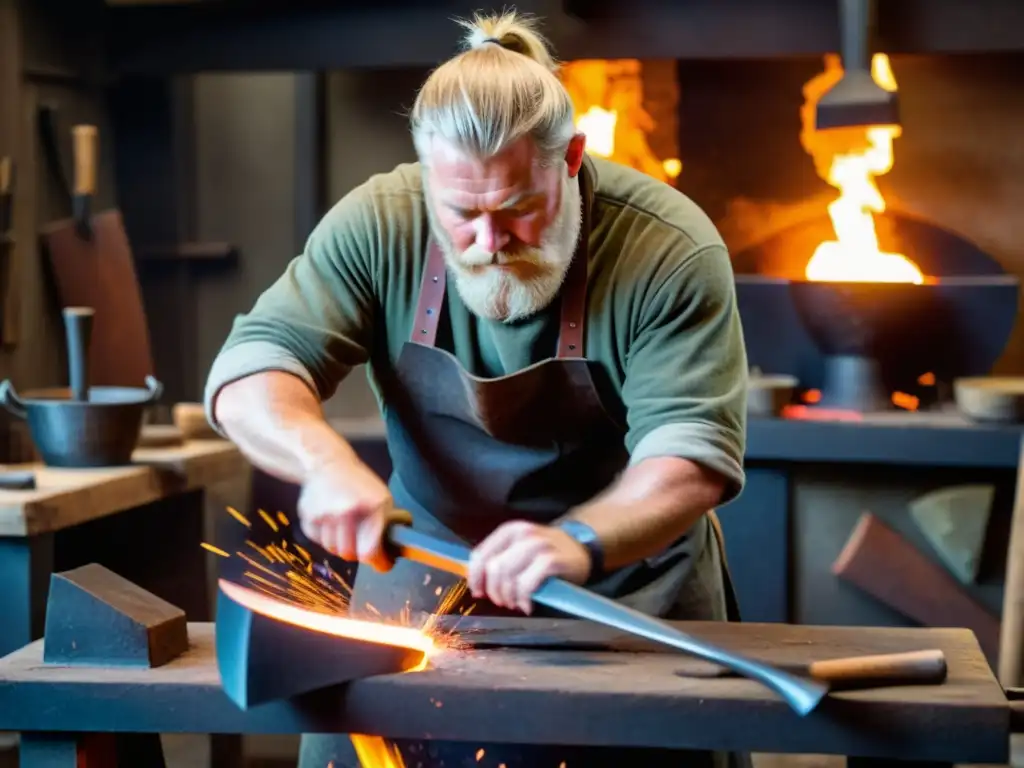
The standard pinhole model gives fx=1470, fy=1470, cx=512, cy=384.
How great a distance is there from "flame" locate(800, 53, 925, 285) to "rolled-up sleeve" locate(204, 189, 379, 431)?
7.37 feet

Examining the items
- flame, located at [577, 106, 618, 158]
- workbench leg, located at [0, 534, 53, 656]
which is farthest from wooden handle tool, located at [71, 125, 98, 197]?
flame, located at [577, 106, 618, 158]

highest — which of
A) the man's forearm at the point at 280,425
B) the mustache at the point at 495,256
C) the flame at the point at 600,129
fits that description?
the flame at the point at 600,129

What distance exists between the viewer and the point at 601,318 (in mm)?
2365

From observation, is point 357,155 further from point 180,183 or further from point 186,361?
point 186,361

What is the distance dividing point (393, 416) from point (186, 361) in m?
2.61

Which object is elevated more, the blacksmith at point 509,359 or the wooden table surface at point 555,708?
the blacksmith at point 509,359

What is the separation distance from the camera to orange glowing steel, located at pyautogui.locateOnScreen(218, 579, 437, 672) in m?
1.83

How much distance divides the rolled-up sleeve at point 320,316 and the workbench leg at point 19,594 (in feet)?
2.63

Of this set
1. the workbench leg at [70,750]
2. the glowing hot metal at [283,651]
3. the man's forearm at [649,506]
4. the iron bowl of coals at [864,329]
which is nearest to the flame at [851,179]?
the iron bowl of coals at [864,329]

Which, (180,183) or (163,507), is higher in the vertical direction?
(180,183)

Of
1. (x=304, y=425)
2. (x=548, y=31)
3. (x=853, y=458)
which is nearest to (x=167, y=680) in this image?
(x=304, y=425)

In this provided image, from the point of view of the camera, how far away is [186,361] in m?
5.04

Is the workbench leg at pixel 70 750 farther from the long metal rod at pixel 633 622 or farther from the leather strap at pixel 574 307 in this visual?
the leather strap at pixel 574 307

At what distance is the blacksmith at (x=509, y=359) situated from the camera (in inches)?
84.4
